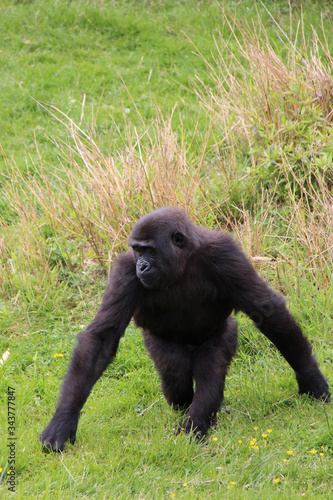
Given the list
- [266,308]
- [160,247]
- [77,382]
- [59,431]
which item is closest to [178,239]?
[160,247]

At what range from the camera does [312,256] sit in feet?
20.0

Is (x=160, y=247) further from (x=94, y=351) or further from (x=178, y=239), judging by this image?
(x=94, y=351)

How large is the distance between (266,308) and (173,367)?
2.60ft

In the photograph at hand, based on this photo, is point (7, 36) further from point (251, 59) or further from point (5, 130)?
point (251, 59)

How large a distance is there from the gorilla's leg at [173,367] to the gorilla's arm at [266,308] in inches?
21.0

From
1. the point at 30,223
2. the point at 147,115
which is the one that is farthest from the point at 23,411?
the point at 147,115

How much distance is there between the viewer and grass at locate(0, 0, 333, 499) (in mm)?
4203

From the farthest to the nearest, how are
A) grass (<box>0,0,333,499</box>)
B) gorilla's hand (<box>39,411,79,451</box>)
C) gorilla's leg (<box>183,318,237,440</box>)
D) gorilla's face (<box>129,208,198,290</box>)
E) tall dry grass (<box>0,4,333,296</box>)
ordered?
tall dry grass (<box>0,4,333,296</box>), gorilla's leg (<box>183,318,237,440</box>), gorilla's face (<box>129,208,198,290</box>), gorilla's hand (<box>39,411,79,451</box>), grass (<box>0,0,333,499</box>)

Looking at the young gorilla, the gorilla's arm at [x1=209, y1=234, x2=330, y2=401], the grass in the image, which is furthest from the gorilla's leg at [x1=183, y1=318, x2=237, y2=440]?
the gorilla's arm at [x1=209, y1=234, x2=330, y2=401]

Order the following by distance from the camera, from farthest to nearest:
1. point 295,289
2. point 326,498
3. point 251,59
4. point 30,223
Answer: point 251,59
point 30,223
point 295,289
point 326,498

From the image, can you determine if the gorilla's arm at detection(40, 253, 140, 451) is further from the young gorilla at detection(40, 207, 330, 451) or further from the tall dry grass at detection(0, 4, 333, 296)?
the tall dry grass at detection(0, 4, 333, 296)

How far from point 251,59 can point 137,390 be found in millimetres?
4939

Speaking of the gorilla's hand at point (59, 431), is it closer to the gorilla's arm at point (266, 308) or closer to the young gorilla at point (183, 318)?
the young gorilla at point (183, 318)

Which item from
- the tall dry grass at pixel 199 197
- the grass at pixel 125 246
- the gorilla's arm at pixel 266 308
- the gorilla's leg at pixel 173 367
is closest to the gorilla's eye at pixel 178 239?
the gorilla's arm at pixel 266 308
